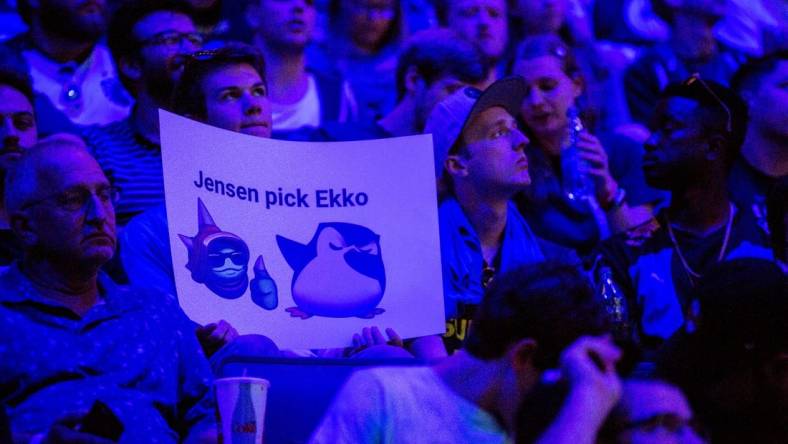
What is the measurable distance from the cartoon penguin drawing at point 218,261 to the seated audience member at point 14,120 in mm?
870

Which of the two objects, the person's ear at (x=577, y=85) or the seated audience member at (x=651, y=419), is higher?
the seated audience member at (x=651, y=419)

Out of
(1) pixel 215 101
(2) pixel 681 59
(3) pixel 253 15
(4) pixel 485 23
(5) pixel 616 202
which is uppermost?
(1) pixel 215 101

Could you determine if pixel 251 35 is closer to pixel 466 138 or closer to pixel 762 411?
pixel 466 138

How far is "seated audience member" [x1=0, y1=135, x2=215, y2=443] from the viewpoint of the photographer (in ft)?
9.52

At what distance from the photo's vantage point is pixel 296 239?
327 cm

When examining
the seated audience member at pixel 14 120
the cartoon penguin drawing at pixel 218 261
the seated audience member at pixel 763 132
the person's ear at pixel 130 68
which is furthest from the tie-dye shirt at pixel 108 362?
the seated audience member at pixel 763 132

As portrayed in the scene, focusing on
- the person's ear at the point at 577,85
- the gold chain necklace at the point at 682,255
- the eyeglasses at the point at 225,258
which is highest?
the eyeglasses at the point at 225,258

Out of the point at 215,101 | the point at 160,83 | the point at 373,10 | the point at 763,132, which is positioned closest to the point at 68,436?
the point at 215,101

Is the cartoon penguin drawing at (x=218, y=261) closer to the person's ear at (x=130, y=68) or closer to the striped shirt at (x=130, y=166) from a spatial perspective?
the striped shirt at (x=130, y=166)

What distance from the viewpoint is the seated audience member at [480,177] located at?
403cm

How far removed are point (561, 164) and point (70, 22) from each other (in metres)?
1.87

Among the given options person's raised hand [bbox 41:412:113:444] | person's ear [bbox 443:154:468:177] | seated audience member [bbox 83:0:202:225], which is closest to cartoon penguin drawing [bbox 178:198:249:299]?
person's raised hand [bbox 41:412:113:444]

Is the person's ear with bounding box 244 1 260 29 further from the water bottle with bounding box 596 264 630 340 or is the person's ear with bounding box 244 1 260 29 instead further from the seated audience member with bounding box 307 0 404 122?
the water bottle with bounding box 596 264 630 340

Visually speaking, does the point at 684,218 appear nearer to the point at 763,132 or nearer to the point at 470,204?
the point at 470,204
